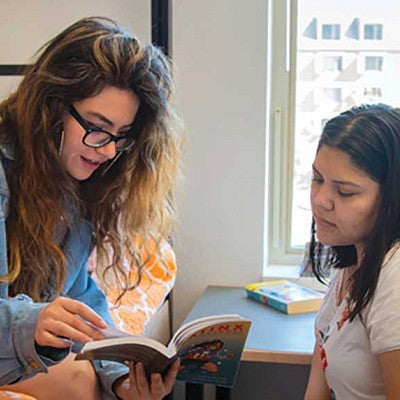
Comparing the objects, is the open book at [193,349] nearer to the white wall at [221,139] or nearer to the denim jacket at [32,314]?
the denim jacket at [32,314]

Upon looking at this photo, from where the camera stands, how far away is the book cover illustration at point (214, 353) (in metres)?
0.97

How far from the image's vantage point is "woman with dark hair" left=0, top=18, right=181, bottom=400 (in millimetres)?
1051

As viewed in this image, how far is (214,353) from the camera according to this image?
1017mm

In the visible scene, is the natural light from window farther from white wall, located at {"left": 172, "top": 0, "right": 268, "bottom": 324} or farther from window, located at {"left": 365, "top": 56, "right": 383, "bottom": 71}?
white wall, located at {"left": 172, "top": 0, "right": 268, "bottom": 324}

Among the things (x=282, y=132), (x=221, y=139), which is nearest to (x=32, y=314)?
(x=221, y=139)

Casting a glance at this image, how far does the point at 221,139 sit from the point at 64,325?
1.15 meters

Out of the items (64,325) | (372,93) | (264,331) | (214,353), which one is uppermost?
(372,93)

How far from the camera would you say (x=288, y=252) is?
2088 mm

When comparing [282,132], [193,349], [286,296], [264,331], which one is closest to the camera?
[193,349]

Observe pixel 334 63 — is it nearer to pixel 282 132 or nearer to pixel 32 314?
pixel 282 132

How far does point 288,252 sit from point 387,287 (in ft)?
3.56

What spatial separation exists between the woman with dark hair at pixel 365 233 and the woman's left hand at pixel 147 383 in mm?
286

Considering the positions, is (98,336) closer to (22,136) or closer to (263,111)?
(22,136)

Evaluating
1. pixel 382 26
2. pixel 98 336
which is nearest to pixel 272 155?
pixel 382 26
